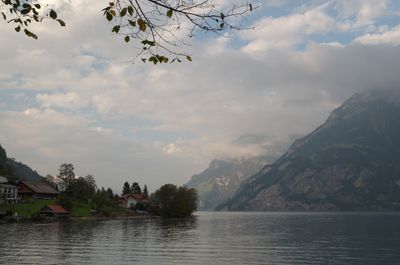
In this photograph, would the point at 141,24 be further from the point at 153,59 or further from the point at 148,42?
the point at 153,59

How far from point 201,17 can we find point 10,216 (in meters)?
163

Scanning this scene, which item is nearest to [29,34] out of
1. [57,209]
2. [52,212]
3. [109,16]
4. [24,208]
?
[109,16]

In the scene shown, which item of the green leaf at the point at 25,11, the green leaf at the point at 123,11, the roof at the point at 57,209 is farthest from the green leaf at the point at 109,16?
the roof at the point at 57,209

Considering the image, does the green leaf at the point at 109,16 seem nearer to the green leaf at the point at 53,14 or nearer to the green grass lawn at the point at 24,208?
the green leaf at the point at 53,14

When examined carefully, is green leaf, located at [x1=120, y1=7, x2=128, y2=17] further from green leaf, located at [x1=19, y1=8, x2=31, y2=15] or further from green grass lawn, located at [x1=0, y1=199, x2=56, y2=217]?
green grass lawn, located at [x1=0, y1=199, x2=56, y2=217]

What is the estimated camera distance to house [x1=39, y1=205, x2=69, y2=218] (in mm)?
180250

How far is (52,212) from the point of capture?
181m

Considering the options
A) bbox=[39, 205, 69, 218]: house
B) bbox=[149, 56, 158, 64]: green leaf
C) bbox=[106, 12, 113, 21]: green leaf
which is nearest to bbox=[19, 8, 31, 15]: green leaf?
bbox=[106, 12, 113, 21]: green leaf

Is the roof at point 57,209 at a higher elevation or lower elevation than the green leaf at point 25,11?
higher

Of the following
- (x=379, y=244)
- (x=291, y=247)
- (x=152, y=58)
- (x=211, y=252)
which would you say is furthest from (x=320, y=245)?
(x=152, y=58)

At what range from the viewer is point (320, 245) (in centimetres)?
8388

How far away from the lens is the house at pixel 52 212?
180m

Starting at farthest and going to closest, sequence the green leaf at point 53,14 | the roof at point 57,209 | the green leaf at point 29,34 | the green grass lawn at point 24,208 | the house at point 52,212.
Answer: the roof at point 57,209, the house at point 52,212, the green grass lawn at point 24,208, the green leaf at point 29,34, the green leaf at point 53,14

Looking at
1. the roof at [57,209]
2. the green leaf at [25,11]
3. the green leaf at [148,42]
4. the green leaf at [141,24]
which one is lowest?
the green leaf at [148,42]
